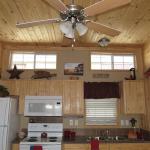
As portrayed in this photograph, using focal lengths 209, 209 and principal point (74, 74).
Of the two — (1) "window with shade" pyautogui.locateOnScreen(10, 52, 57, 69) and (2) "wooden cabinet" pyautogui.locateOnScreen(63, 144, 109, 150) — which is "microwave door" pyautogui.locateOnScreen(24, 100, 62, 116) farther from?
(1) "window with shade" pyautogui.locateOnScreen(10, 52, 57, 69)

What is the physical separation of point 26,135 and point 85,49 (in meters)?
2.39

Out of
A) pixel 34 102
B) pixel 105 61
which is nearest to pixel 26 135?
pixel 34 102

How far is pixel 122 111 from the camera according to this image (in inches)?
183

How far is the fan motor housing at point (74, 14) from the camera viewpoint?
2.01m

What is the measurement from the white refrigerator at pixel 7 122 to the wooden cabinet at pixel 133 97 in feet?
7.61

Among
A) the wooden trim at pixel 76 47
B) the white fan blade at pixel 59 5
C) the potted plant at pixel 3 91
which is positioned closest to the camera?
the white fan blade at pixel 59 5

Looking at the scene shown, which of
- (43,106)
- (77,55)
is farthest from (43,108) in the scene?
(77,55)

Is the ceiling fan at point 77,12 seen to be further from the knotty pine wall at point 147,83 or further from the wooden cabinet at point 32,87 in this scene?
the knotty pine wall at point 147,83

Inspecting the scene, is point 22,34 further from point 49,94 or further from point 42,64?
point 49,94

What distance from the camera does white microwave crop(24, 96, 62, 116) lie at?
4.39 meters

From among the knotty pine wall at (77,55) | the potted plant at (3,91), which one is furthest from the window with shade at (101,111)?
the potted plant at (3,91)

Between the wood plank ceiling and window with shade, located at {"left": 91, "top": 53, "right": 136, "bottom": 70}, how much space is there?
57 centimetres

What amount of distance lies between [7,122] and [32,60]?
1717mm

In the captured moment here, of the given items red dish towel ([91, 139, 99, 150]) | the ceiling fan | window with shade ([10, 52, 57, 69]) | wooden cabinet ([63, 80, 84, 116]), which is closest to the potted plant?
window with shade ([10, 52, 57, 69])
